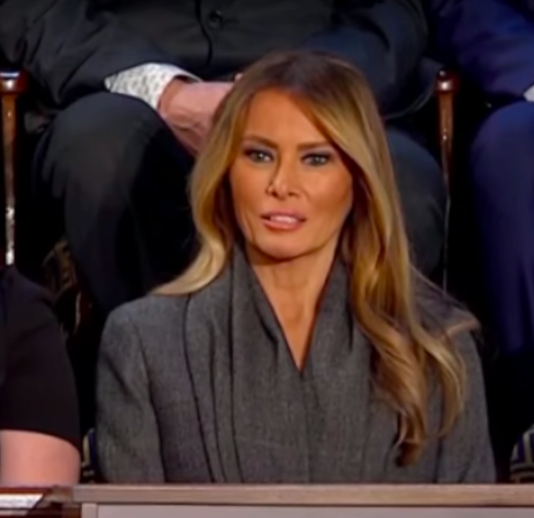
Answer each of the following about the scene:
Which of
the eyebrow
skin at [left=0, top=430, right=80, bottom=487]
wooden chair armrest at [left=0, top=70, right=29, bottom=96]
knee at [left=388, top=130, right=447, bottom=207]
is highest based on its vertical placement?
the eyebrow

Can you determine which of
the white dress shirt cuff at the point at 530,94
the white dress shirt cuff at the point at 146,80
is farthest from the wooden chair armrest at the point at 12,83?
the white dress shirt cuff at the point at 530,94

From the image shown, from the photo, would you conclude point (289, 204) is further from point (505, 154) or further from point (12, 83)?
point (12, 83)

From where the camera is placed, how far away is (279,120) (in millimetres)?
1654

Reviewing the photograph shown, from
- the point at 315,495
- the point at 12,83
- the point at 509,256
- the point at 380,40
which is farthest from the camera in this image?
the point at 380,40

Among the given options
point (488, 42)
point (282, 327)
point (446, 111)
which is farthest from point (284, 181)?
point (488, 42)

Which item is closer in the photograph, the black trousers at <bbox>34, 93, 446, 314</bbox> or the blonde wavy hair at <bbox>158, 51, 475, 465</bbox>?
the blonde wavy hair at <bbox>158, 51, 475, 465</bbox>

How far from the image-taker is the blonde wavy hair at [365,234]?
1601 mm

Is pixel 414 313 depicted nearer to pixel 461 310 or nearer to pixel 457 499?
pixel 461 310

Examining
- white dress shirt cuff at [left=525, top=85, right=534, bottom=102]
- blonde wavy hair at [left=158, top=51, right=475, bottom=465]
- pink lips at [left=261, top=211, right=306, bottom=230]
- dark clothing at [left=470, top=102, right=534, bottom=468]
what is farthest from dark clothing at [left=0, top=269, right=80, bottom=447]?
white dress shirt cuff at [left=525, top=85, right=534, bottom=102]

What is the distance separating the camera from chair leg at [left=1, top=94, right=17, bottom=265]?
2041mm

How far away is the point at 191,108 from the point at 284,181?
1.31 ft

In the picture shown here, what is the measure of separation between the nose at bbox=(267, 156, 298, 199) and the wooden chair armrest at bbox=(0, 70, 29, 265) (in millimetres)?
501

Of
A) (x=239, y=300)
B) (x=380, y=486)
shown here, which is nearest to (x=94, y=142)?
(x=239, y=300)

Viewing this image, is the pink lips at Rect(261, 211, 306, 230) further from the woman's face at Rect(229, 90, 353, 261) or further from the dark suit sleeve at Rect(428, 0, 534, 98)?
the dark suit sleeve at Rect(428, 0, 534, 98)
